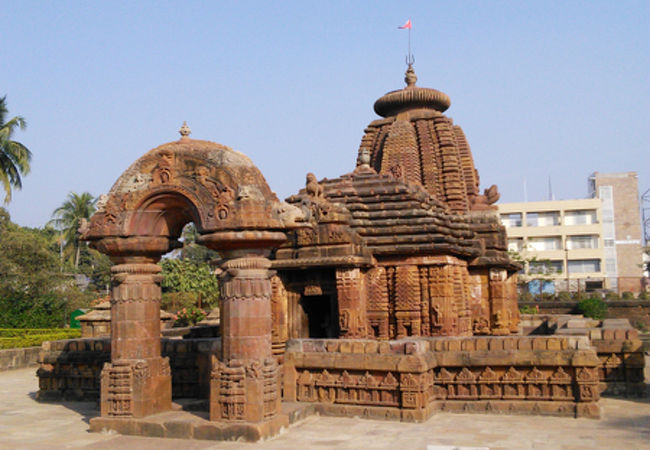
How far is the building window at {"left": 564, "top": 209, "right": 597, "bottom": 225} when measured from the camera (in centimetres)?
7138

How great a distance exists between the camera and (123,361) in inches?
369

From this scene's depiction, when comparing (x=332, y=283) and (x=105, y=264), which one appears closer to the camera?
(x=332, y=283)

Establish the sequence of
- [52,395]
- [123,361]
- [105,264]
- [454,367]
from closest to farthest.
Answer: [123,361] < [454,367] < [52,395] < [105,264]

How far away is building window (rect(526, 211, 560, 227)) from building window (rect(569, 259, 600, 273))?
5102mm

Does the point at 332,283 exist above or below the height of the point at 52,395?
above

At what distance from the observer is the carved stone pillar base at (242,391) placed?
845 centimetres

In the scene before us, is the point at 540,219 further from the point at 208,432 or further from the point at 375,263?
the point at 208,432

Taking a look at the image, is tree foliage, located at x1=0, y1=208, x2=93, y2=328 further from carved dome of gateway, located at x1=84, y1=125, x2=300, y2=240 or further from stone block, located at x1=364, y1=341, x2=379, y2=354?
stone block, located at x1=364, y1=341, x2=379, y2=354

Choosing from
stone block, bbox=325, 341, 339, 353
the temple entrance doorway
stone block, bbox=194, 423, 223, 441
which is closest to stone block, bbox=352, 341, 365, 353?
stone block, bbox=325, 341, 339, 353

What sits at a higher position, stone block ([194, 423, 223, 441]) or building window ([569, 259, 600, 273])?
building window ([569, 259, 600, 273])

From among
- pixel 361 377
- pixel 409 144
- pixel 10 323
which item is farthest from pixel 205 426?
pixel 10 323

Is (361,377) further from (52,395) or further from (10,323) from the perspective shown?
(10,323)

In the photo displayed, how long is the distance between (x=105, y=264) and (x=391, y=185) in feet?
159

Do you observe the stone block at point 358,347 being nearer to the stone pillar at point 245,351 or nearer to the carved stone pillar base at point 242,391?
the stone pillar at point 245,351
